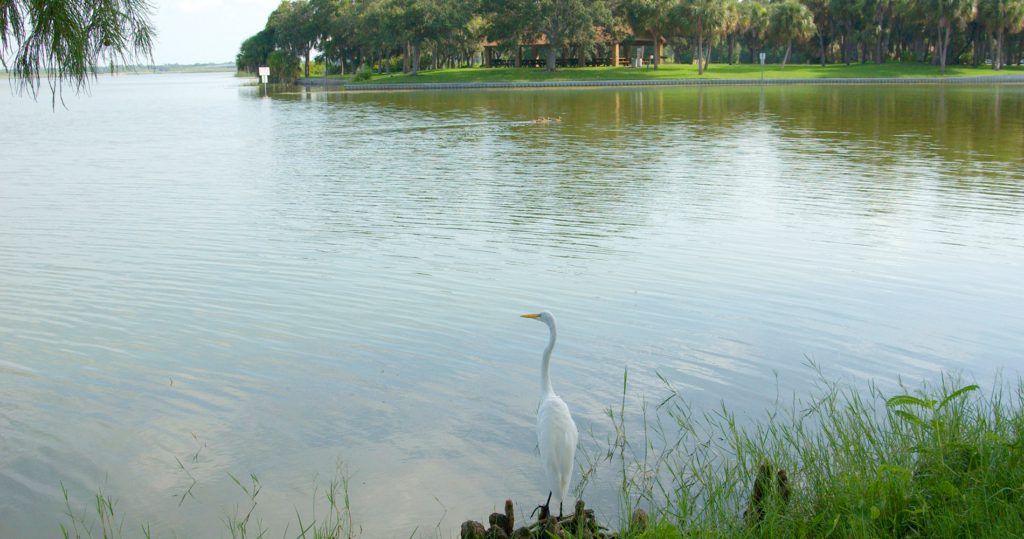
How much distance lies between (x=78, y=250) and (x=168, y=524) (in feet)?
27.5

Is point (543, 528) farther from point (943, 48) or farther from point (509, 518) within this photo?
point (943, 48)

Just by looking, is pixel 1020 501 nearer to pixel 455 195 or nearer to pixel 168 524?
pixel 168 524

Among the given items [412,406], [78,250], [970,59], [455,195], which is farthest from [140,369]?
[970,59]

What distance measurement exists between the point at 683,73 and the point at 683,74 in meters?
0.99

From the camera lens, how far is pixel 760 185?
18.6 meters

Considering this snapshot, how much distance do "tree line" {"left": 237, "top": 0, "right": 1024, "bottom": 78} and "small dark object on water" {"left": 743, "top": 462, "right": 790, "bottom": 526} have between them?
7384cm

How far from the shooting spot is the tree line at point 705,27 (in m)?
74.9

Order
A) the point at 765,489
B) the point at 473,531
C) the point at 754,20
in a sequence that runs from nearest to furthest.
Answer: the point at 473,531 < the point at 765,489 < the point at 754,20

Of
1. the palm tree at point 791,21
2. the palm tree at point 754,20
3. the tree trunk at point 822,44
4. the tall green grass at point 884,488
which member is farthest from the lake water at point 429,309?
the palm tree at point 754,20

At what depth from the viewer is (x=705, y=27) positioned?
262 ft

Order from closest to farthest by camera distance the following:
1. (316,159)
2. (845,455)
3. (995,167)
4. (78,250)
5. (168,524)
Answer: (845,455)
(168,524)
(78,250)
(995,167)
(316,159)

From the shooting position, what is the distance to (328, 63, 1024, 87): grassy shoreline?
237 feet

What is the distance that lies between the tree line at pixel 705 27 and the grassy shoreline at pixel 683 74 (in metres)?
1.78

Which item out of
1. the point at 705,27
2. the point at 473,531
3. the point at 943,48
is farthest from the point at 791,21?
the point at 473,531
